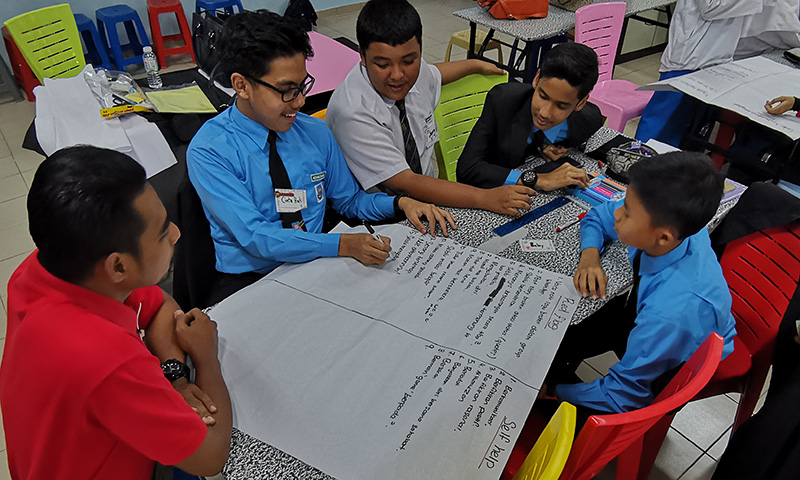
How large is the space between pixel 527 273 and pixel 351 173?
734mm

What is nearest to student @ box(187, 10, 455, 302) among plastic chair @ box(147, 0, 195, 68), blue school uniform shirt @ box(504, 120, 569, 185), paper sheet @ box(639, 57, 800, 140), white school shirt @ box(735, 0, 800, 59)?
blue school uniform shirt @ box(504, 120, 569, 185)

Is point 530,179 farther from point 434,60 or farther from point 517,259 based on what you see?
point 434,60

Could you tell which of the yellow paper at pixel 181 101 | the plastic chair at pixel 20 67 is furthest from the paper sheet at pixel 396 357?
the plastic chair at pixel 20 67

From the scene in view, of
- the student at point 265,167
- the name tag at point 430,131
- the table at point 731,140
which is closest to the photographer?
the student at point 265,167

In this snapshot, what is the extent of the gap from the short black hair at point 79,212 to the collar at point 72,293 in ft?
0.05

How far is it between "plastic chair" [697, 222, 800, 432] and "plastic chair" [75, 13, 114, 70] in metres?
4.70

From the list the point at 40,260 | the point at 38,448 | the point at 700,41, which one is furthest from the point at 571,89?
the point at 700,41

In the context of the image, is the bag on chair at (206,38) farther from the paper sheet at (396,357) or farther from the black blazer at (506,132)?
the paper sheet at (396,357)

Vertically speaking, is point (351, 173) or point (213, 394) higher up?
point (213, 394)

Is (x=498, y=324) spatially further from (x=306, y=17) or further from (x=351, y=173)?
(x=306, y=17)

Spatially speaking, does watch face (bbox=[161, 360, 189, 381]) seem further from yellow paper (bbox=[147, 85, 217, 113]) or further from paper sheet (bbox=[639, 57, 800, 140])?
paper sheet (bbox=[639, 57, 800, 140])

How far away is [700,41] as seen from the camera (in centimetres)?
302

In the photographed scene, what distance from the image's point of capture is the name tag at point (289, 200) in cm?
150

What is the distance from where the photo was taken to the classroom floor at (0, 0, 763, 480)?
69.7 inches
